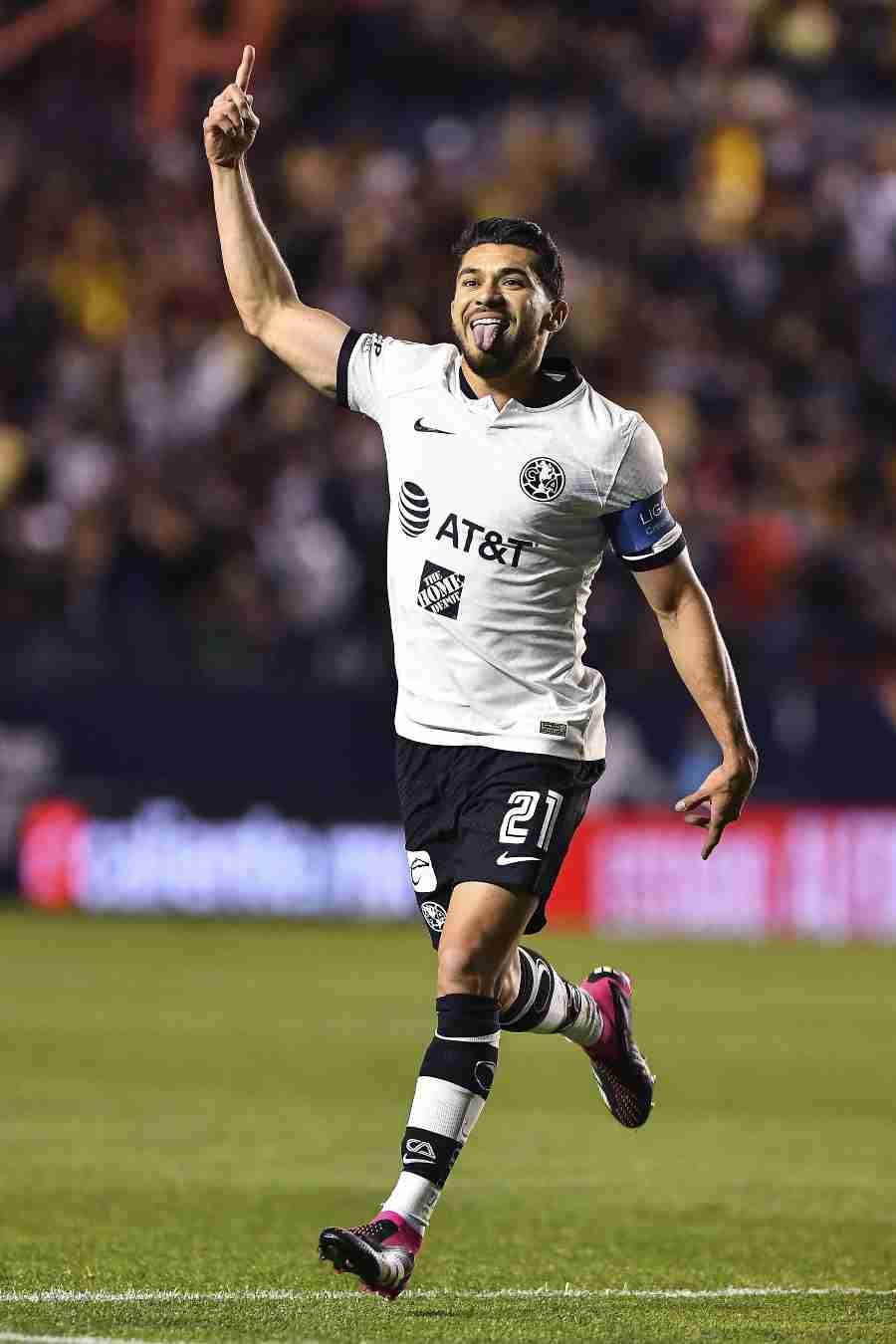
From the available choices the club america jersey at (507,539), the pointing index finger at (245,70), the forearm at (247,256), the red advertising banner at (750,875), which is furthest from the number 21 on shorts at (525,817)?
the red advertising banner at (750,875)

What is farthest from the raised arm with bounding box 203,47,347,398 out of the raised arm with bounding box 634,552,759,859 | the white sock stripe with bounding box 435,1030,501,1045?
the white sock stripe with bounding box 435,1030,501,1045

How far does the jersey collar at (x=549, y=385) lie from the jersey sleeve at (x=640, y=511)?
21cm

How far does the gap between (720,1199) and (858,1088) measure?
11.1 ft

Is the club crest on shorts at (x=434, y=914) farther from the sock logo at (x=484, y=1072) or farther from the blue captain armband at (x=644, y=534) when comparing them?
the blue captain armband at (x=644, y=534)

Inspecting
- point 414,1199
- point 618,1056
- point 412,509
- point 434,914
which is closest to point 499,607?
point 412,509

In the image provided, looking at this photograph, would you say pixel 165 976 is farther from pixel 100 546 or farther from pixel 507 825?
pixel 507 825

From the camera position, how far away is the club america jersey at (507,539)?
6277mm

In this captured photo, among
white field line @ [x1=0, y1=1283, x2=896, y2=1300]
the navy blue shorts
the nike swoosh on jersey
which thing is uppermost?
the nike swoosh on jersey

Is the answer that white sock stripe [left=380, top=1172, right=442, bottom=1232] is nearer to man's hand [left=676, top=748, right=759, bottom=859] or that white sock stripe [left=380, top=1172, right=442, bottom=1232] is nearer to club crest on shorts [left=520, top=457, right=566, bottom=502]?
man's hand [left=676, top=748, right=759, bottom=859]

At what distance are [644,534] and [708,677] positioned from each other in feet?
1.24

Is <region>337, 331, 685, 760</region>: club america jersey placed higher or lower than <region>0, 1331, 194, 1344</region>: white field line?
higher

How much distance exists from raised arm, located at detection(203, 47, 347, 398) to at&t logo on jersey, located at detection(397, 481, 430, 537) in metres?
0.44

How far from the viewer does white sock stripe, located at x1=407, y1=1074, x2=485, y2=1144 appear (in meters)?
6.06

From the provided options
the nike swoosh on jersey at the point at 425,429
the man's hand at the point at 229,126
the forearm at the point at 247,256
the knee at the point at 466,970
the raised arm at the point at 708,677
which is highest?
the man's hand at the point at 229,126
